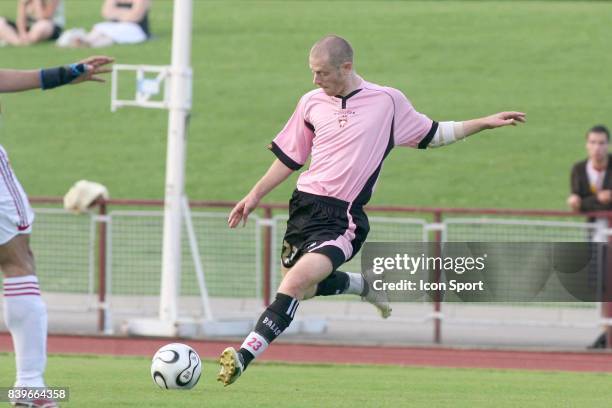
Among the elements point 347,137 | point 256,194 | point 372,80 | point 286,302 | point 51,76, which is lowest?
point 286,302

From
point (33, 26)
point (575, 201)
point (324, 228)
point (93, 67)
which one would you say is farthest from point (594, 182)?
point (33, 26)

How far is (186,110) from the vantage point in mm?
14789

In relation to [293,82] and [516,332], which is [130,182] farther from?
[516,332]

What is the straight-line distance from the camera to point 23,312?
7.39 m

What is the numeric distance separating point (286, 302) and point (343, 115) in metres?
1.40

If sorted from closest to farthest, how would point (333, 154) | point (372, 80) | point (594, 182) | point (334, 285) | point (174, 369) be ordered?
1. point (174, 369)
2. point (333, 154)
3. point (334, 285)
4. point (594, 182)
5. point (372, 80)

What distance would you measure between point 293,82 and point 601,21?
9.48 m

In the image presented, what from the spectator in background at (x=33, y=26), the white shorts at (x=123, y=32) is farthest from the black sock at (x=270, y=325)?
the spectator in background at (x=33, y=26)

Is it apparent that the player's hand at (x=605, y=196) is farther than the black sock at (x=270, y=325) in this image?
Yes

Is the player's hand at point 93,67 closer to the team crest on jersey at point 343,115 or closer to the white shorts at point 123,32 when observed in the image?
the team crest on jersey at point 343,115

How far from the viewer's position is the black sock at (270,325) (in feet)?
27.9

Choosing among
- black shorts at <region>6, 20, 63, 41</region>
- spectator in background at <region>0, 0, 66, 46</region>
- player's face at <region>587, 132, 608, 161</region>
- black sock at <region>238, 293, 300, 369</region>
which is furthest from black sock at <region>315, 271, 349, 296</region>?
black shorts at <region>6, 20, 63, 41</region>

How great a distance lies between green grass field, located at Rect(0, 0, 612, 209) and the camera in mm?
26125

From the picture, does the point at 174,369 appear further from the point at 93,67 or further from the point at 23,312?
the point at 93,67
